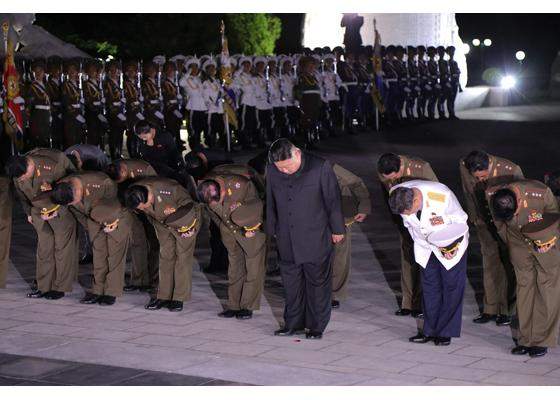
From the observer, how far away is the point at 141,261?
40.2ft

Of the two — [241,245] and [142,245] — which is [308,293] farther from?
[142,245]

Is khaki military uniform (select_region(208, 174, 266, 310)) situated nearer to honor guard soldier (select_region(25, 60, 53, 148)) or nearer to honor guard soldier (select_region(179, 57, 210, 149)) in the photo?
honor guard soldier (select_region(25, 60, 53, 148))

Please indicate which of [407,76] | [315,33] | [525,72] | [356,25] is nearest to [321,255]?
[407,76]

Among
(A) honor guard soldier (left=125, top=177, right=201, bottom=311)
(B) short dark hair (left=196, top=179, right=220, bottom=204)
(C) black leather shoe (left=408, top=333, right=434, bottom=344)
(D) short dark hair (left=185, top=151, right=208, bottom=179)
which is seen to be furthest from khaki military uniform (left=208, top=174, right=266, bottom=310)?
(D) short dark hair (left=185, top=151, right=208, bottom=179)

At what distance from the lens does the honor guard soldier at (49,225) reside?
11.7 meters

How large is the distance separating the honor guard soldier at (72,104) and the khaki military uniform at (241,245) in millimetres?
10715

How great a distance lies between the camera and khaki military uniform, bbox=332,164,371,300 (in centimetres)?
1096

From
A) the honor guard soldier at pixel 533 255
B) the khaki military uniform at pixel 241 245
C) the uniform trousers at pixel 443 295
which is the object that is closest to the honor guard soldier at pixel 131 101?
the khaki military uniform at pixel 241 245

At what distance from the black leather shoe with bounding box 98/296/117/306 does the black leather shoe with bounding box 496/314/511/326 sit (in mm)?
3225

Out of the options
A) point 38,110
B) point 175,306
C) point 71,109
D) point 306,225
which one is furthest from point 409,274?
point 71,109

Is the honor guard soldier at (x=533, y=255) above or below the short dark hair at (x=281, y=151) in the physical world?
below

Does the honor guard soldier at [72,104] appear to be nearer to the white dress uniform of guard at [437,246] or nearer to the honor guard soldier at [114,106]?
the honor guard soldier at [114,106]

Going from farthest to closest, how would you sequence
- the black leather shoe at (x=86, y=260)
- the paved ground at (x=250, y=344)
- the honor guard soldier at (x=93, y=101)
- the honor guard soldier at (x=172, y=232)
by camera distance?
the honor guard soldier at (x=93, y=101) < the black leather shoe at (x=86, y=260) < the honor guard soldier at (x=172, y=232) < the paved ground at (x=250, y=344)

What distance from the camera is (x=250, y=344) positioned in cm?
1004
